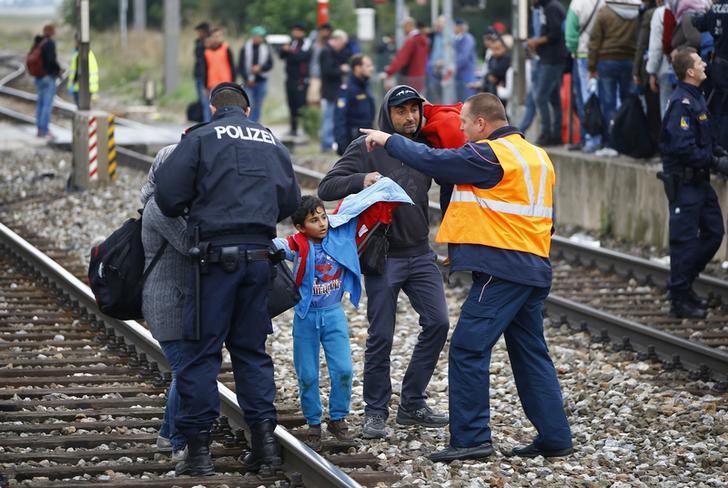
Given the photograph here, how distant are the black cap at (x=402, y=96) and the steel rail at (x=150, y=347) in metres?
1.78

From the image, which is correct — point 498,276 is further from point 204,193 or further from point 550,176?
point 204,193

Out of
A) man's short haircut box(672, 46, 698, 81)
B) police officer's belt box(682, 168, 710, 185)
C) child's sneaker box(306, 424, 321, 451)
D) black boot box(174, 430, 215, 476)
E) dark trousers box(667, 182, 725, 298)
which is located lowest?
child's sneaker box(306, 424, 321, 451)

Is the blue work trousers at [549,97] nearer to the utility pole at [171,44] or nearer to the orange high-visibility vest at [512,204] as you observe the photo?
the orange high-visibility vest at [512,204]

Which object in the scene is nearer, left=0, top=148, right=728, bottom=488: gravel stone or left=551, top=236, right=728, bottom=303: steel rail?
left=0, top=148, right=728, bottom=488: gravel stone

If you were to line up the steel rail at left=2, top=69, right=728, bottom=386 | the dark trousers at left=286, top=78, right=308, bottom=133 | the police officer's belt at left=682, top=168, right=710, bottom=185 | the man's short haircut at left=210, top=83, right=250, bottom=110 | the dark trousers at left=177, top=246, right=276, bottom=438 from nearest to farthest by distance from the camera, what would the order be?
1. the dark trousers at left=177, top=246, right=276, bottom=438
2. the man's short haircut at left=210, top=83, right=250, bottom=110
3. the steel rail at left=2, top=69, right=728, bottom=386
4. the police officer's belt at left=682, top=168, right=710, bottom=185
5. the dark trousers at left=286, top=78, right=308, bottom=133

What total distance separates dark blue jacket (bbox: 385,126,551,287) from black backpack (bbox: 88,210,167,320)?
1296 mm

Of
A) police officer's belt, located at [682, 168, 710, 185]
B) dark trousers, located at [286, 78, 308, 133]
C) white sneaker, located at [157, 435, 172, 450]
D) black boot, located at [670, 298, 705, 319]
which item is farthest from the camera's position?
dark trousers, located at [286, 78, 308, 133]

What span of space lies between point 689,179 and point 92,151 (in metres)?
9.80

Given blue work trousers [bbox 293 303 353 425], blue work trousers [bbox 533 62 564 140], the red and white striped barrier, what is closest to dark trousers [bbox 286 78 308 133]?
the red and white striped barrier

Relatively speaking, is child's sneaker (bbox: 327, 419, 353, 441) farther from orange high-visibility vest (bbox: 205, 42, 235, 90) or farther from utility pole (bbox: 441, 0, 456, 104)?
utility pole (bbox: 441, 0, 456, 104)

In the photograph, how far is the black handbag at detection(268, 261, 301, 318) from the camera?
7102mm

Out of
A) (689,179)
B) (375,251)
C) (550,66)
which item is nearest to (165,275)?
(375,251)

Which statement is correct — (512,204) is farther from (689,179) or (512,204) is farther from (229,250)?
(689,179)

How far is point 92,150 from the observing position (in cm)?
1853
